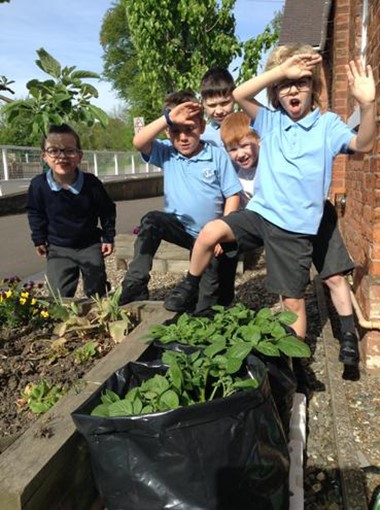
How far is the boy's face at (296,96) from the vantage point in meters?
2.81

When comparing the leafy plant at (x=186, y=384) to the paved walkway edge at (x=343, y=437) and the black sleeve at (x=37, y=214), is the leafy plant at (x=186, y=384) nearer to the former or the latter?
the paved walkway edge at (x=343, y=437)

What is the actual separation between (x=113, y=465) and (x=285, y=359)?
40.6 inches

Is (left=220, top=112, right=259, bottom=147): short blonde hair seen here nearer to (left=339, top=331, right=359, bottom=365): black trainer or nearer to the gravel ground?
(left=339, top=331, right=359, bottom=365): black trainer

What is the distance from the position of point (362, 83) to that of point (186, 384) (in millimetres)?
1803

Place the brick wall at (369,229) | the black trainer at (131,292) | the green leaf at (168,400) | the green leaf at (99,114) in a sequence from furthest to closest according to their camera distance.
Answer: the black trainer at (131,292)
the brick wall at (369,229)
the green leaf at (99,114)
the green leaf at (168,400)

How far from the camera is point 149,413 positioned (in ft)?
5.32

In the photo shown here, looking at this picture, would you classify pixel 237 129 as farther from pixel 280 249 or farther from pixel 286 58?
pixel 280 249

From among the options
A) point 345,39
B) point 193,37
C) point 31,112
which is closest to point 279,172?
point 31,112

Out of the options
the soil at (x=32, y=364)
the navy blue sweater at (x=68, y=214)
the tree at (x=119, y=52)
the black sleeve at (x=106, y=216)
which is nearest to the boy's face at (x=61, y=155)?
the navy blue sweater at (x=68, y=214)

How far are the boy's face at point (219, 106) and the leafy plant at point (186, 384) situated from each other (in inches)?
83.2

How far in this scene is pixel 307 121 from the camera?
9.47 ft

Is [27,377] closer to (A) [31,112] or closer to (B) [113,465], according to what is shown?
(B) [113,465]

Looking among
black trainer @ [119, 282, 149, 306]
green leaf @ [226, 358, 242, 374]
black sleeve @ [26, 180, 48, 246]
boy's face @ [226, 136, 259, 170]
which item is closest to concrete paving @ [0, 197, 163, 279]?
black sleeve @ [26, 180, 48, 246]

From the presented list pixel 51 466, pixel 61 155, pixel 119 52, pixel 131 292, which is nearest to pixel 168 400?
pixel 51 466
